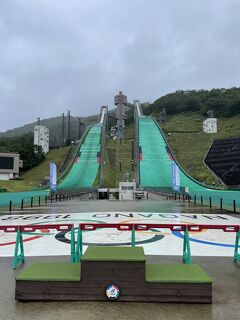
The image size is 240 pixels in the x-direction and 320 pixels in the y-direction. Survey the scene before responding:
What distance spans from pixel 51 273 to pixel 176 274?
2.02 metres

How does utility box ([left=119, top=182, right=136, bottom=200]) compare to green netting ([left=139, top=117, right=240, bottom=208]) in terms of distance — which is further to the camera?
green netting ([left=139, top=117, right=240, bottom=208])

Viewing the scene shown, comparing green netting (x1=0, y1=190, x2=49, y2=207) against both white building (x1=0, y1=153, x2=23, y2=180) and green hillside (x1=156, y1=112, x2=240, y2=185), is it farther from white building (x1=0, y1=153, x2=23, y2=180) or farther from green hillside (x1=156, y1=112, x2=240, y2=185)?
white building (x1=0, y1=153, x2=23, y2=180)

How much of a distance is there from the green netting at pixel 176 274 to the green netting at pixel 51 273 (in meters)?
1.20

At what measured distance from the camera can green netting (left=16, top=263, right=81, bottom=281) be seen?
208 inches

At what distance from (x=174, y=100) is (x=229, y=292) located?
583 feet

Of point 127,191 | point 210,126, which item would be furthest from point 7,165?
point 210,126

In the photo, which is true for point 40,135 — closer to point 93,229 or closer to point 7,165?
point 7,165

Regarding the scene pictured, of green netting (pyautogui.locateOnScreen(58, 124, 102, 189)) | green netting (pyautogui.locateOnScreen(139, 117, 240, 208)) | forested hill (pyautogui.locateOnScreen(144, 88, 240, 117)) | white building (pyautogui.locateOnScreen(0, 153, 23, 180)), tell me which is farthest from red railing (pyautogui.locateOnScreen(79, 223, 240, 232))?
forested hill (pyautogui.locateOnScreen(144, 88, 240, 117))

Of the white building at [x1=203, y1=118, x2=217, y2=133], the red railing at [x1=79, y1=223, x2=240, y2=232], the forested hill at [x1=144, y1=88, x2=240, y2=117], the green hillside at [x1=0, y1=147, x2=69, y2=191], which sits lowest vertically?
the red railing at [x1=79, y1=223, x2=240, y2=232]

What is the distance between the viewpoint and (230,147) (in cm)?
7388

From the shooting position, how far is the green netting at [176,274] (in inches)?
206

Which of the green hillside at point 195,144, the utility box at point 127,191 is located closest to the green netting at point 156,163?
the green hillside at point 195,144

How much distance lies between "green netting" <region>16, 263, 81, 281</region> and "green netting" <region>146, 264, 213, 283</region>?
47.4 inches

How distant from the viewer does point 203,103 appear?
167125 mm
